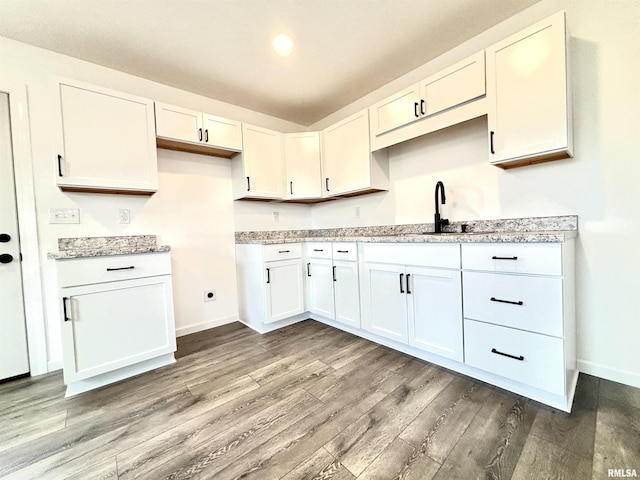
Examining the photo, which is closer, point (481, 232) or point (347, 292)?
point (481, 232)

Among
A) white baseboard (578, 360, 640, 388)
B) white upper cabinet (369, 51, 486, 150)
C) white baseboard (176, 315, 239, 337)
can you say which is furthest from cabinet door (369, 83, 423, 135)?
white baseboard (176, 315, 239, 337)

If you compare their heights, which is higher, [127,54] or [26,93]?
[127,54]

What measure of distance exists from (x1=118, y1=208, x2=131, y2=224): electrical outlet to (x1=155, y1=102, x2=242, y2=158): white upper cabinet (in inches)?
26.6

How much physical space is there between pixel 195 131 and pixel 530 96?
8.32ft

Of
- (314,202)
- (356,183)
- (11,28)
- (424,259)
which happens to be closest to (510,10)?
(356,183)

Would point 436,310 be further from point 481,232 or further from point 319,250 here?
point 319,250

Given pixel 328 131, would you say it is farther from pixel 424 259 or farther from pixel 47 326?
pixel 47 326

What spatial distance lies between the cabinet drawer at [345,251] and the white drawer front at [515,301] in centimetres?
90

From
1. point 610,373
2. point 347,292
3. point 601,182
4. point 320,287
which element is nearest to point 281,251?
point 320,287

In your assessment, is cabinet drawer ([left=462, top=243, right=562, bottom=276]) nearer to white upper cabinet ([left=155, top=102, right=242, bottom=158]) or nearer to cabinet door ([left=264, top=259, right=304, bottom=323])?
cabinet door ([left=264, top=259, right=304, bottom=323])

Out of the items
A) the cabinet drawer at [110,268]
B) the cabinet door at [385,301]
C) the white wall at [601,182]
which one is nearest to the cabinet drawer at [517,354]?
the cabinet door at [385,301]

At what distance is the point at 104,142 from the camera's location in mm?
1944

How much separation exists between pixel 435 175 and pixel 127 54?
2.72 m

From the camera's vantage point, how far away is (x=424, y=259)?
1.81 m
